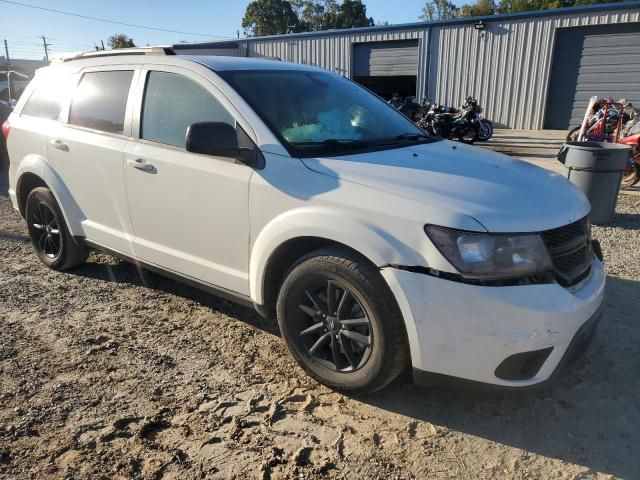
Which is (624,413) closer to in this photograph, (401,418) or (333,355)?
(401,418)

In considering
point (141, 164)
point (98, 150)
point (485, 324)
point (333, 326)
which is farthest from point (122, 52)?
point (485, 324)

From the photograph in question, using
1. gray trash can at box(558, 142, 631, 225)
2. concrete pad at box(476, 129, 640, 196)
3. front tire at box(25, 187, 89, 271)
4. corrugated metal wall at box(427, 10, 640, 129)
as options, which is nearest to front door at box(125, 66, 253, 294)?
front tire at box(25, 187, 89, 271)

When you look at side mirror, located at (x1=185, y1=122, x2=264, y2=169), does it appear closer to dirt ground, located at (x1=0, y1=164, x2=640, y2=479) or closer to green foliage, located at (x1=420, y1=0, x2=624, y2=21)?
dirt ground, located at (x1=0, y1=164, x2=640, y2=479)

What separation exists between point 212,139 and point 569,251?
197 cm

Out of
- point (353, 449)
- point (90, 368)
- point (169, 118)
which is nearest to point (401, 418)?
point (353, 449)

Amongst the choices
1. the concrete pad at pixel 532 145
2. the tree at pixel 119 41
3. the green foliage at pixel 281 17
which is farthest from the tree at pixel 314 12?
the concrete pad at pixel 532 145

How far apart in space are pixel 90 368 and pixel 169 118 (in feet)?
5.55

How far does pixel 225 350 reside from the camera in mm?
3393

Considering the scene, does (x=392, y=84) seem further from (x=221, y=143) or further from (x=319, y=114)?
(x=221, y=143)

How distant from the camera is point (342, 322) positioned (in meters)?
2.74

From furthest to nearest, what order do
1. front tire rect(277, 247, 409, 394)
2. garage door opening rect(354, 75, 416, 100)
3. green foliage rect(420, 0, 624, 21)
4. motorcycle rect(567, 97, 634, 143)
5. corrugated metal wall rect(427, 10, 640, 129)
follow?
green foliage rect(420, 0, 624, 21) < garage door opening rect(354, 75, 416, 100) < corrugated metal wall rect(427, 10, 640, 129) < motorcycle rect(567, 97, 634, 143) < front tire rect(277, 247, 409, 394)

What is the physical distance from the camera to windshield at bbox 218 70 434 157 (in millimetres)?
3064

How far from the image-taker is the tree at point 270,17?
63.2 m

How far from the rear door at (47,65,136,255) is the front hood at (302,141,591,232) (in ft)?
5.57
